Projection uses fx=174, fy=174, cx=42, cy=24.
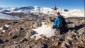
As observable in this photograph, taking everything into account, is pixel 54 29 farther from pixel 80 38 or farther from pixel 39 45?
pixel 39 45

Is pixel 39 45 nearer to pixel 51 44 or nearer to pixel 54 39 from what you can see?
pixel 51 44

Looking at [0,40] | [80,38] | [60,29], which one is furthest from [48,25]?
[0,40]

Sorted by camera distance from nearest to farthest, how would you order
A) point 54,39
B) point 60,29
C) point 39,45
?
1. point 39,45
2. point 54,39
3. point 60,29

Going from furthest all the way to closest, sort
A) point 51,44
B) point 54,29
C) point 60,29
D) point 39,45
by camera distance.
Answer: point 54,29, point 60,29, point 51,44, point 39,45

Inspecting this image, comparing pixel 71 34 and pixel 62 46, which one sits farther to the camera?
pixel 71 34

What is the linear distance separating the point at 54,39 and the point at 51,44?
213 cm

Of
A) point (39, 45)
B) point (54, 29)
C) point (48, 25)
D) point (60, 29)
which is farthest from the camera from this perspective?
point (48, 25)

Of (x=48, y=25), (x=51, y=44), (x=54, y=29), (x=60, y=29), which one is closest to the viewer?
(x=51, y=44)

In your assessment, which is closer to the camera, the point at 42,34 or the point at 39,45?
the point at 39,45

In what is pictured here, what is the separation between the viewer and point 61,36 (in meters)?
28.5

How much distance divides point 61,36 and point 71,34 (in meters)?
1.79

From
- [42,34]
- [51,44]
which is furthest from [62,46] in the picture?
[42,34]

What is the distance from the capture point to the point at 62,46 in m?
24.1

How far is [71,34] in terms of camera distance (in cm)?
2892
